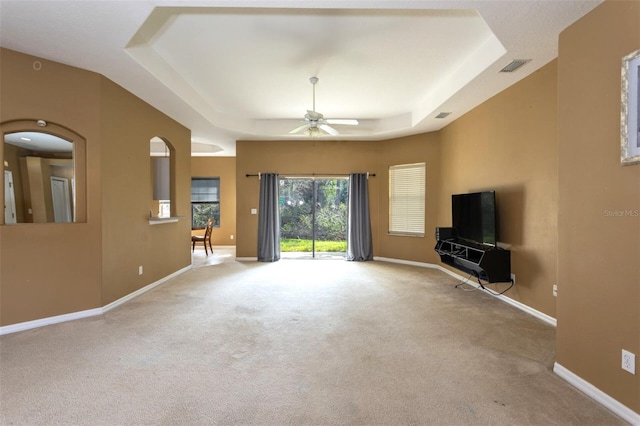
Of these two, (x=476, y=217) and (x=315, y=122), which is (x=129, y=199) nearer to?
(x=315, y=122)

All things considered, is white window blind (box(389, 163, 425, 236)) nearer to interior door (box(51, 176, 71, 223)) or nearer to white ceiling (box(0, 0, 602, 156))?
white ceiling (box(0, 0, 602, 156))

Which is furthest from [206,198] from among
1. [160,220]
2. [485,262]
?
[485,262]

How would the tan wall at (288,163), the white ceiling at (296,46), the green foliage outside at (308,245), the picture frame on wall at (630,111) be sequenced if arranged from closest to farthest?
the picture frame on wall at (630,111), the white ceiling at (296,46), the tan wall at (288,163), the green foliage outside at (308,245)

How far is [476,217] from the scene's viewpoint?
406cm

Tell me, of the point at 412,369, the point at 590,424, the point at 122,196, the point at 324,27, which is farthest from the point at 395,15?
the point at 122,196

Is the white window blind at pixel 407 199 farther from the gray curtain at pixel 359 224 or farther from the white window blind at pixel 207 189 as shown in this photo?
the white window blind at pixel 207 189

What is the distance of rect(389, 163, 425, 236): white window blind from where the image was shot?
6.06 meters

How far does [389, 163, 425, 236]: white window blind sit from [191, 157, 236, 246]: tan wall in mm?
4956

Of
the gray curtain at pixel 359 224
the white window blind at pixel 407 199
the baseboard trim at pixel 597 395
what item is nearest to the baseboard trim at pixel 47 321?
the baseboard trim at pixel 597 395

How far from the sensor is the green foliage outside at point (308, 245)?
7.07 metres

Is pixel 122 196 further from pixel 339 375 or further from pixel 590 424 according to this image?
pixel 590 424

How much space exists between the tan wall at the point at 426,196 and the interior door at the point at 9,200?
5.78m

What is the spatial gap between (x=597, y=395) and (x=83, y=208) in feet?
16.0

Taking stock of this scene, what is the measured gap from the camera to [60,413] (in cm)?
175
